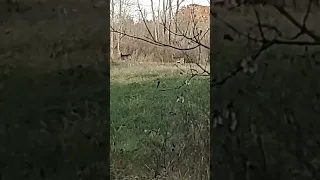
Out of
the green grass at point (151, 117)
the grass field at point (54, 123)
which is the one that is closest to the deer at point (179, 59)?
→ the green grass at point (151, 117)

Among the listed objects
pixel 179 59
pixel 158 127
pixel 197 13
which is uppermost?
pixel 197 13

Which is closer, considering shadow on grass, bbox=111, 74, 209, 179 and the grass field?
the grass field

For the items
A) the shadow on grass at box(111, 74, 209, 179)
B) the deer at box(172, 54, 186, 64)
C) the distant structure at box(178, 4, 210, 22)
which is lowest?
the shadow on grass at box(111, 74, 209, 179)

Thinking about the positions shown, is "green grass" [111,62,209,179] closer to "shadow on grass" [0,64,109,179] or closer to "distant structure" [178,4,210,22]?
"distant structure" [178,4,210,22]

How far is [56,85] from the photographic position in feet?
3.01

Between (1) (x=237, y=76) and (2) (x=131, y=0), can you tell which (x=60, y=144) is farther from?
(2) (x=131, y=0)

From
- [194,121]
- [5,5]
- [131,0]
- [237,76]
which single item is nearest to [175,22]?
[131,0]

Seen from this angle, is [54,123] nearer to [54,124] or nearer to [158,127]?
[54,124]

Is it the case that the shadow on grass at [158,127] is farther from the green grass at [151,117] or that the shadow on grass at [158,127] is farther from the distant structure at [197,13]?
the distant structure at [197,13]

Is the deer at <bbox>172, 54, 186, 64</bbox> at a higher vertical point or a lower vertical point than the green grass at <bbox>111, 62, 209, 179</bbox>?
higher

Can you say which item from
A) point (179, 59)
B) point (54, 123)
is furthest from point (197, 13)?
point (54, 123)

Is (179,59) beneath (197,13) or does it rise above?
beneath

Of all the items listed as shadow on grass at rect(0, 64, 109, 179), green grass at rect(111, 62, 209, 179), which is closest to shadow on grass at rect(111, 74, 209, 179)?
green grass at rect(111, 62, 209, 179)

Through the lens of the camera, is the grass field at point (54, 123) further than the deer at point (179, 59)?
No
